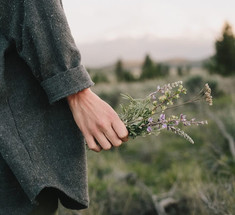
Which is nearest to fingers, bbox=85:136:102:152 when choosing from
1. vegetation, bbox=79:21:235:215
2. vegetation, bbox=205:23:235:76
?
vegetation, bbox=79:21:235:215

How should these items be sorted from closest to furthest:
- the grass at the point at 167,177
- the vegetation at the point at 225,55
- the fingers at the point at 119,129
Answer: the fingers at the point at 119,129 < the grass at the point at 167,177 < the vegetation at the point at 225,55

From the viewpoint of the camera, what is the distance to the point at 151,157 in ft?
28.2

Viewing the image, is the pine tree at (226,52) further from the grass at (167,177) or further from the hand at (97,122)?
the hand at (97,122)

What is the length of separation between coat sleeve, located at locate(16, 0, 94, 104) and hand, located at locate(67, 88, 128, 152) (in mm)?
46

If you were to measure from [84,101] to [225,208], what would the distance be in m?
1.92

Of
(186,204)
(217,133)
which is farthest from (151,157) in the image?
(186,204)

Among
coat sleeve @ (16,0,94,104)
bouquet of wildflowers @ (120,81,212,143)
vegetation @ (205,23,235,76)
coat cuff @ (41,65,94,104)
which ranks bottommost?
vegetation @ (205,23,235,76)

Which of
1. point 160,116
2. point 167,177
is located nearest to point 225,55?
point 167,177

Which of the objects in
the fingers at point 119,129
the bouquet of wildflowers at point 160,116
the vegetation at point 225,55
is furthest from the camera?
the vegetation at point 225,55

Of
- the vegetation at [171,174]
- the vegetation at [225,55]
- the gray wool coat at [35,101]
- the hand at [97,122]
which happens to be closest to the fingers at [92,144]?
the hand at [97,122]

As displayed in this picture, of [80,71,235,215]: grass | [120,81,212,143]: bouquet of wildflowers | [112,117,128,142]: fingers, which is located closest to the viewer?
[112,117,128,142]: fingers

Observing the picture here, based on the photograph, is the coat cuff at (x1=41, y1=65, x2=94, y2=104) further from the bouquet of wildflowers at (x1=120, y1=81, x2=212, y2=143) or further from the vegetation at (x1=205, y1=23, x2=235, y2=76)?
the vegetation at (x1=205, y1=23, x2=235, y2=76)

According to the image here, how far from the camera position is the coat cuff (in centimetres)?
120

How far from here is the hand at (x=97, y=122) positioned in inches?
47.2
